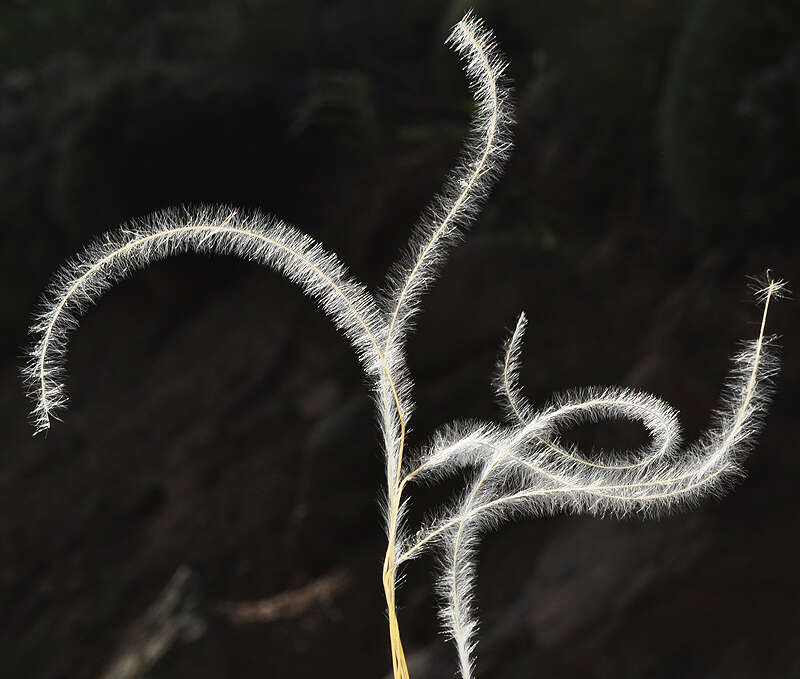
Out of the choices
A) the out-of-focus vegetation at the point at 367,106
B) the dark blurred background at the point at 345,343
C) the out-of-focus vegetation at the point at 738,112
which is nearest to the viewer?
the dark blurred background at the point at 345,343

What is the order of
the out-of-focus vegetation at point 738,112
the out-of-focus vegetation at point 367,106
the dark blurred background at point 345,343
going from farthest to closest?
the out-of-focus vegetation at point 367,106 → the out-of-focus vegetation at point 738,112 → the dark blurred background at point 345,343

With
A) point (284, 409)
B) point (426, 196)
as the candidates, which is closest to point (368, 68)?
point (426, 196)

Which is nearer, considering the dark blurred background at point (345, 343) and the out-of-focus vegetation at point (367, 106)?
the dark blurred background at point (345, 343)

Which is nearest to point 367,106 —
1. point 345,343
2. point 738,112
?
point 345,343

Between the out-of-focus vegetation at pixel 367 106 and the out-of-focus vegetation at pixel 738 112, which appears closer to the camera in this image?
the out-of-focus vegetation at pixel 738 112

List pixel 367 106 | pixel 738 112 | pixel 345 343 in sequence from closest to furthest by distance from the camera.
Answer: pixel 738 112, pixel 345 343, pixel 367 106

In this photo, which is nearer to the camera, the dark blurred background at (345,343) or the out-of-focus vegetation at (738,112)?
the dark blurred background at (345,343)

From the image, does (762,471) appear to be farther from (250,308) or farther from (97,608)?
(250,308)

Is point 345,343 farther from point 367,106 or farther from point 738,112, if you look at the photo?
point 738,112

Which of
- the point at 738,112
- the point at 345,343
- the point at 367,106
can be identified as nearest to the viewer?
the point at 738,112
